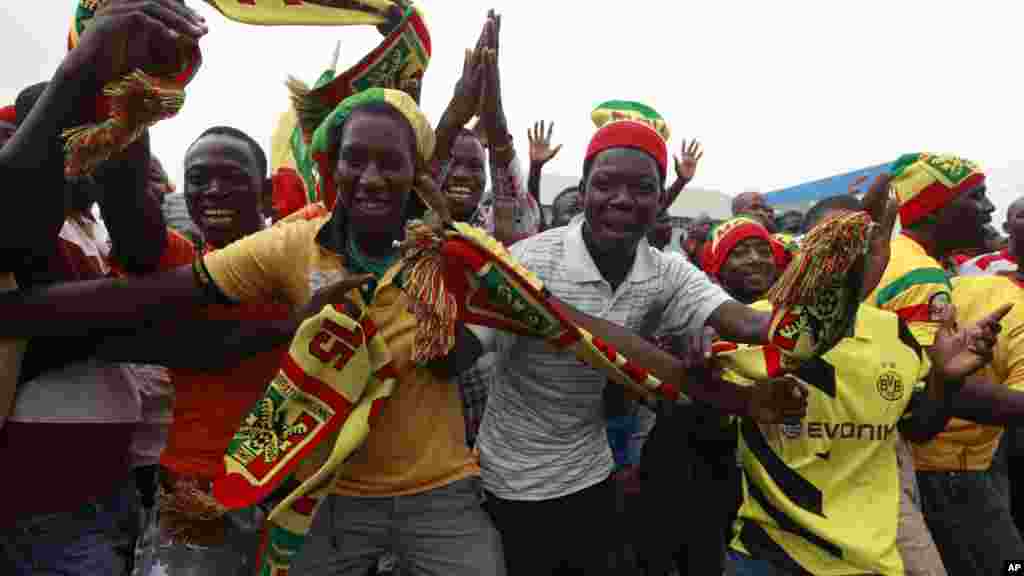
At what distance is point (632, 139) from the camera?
7.57 ft

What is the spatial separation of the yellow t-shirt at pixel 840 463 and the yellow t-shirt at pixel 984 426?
25.2 inches

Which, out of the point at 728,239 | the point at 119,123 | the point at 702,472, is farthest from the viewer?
the point at 728,239

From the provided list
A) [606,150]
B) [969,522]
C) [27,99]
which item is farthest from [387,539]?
[969,522]

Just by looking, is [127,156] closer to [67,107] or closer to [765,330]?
[67,107]

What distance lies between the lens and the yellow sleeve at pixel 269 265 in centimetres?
179

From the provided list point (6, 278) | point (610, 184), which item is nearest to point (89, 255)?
point (6, 278)

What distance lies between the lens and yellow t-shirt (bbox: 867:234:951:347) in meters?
Result: 2.62

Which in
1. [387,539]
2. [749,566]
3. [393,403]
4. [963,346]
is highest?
[963,346]

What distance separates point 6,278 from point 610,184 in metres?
1.67

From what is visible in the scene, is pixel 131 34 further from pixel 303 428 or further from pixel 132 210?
pixel 303 428

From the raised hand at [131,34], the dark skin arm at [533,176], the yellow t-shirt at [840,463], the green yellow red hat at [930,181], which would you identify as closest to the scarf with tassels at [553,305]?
the yellow t-shirt at [840,463]

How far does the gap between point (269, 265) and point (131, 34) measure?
65cm

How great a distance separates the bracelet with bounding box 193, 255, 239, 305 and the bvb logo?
2.06 m

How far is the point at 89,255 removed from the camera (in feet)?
6.33
